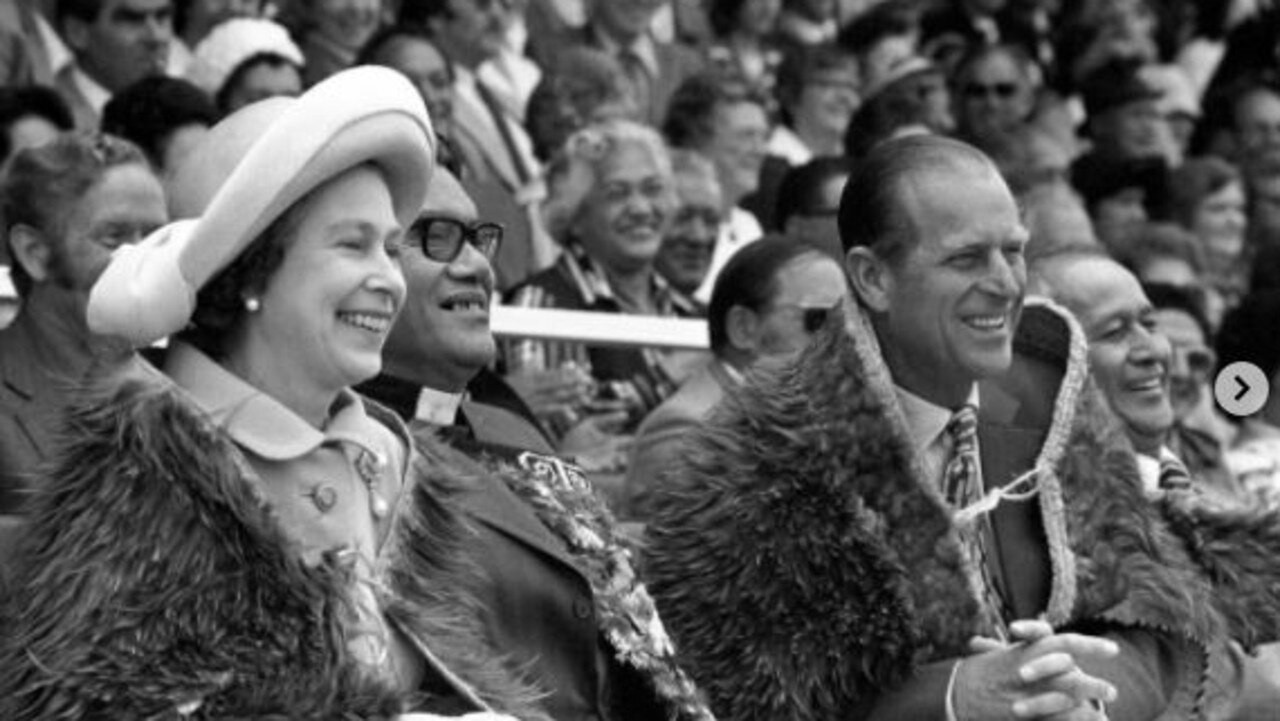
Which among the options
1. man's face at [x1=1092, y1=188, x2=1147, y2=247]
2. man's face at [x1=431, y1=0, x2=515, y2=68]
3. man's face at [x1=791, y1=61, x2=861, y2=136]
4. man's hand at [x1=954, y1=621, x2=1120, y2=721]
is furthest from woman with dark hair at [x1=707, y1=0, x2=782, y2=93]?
man's hand at [x1=954, y1=621, x2=1120, y2=721]

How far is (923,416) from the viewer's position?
5660mm

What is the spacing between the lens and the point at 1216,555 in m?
5.88

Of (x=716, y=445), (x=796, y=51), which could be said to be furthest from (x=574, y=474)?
(x=796, y=51)

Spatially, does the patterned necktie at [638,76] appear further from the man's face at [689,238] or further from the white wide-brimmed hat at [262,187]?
the white wide-brimmed hat at [262,187]

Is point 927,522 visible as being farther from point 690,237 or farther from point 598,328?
point 690,237

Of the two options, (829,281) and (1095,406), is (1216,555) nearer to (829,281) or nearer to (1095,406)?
(1095,406)

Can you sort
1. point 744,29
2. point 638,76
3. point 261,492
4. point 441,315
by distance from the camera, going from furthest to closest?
point 744,29
point 638,76
point 441,315
point 261,492

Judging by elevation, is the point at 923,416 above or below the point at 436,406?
above

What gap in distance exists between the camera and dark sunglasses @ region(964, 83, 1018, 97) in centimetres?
1321

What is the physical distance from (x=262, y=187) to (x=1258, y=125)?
405 inches

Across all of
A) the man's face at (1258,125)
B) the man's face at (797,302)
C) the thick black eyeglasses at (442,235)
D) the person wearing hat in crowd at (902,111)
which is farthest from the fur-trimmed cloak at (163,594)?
the man's face at (1258,125)

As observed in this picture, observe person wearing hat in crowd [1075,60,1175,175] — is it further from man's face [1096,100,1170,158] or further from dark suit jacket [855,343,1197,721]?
dark suit jacket [855,343,1197,721]

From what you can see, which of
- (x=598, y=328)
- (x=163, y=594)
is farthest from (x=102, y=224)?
(x=163, y=594)

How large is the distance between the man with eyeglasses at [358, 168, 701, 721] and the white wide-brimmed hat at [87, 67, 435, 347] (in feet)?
1.76
